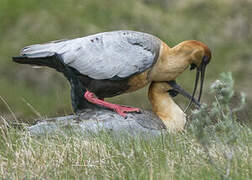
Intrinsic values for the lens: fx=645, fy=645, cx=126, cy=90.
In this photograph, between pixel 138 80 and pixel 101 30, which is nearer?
pixel 138 80

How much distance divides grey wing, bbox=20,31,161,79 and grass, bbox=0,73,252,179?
2.75ft

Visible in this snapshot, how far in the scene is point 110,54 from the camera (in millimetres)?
5941

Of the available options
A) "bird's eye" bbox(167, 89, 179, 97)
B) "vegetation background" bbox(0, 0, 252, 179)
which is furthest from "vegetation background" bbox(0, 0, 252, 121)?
"bird's eye" bbox(167, 89, 179, 97)

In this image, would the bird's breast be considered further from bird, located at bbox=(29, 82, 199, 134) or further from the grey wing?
bird, located at bbox=(29, 82, 199, 134)

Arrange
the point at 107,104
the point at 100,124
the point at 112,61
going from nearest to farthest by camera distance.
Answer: the point at 100,124
the point at 112,61
the point at 107,104

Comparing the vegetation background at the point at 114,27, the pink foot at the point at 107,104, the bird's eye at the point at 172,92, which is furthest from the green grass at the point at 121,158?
the vegetation background at the point at 114,27

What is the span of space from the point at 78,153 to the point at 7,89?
11398 millimetres

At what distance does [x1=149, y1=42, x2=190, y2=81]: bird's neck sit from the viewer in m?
6.08

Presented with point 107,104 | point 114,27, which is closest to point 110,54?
point 107,104

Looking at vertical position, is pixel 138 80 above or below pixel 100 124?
above

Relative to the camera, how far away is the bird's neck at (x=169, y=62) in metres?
6.08

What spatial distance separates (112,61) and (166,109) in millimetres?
801

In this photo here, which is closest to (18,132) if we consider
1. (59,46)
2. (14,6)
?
(59,46)

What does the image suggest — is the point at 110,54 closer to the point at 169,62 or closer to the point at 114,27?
the point at 169,62
